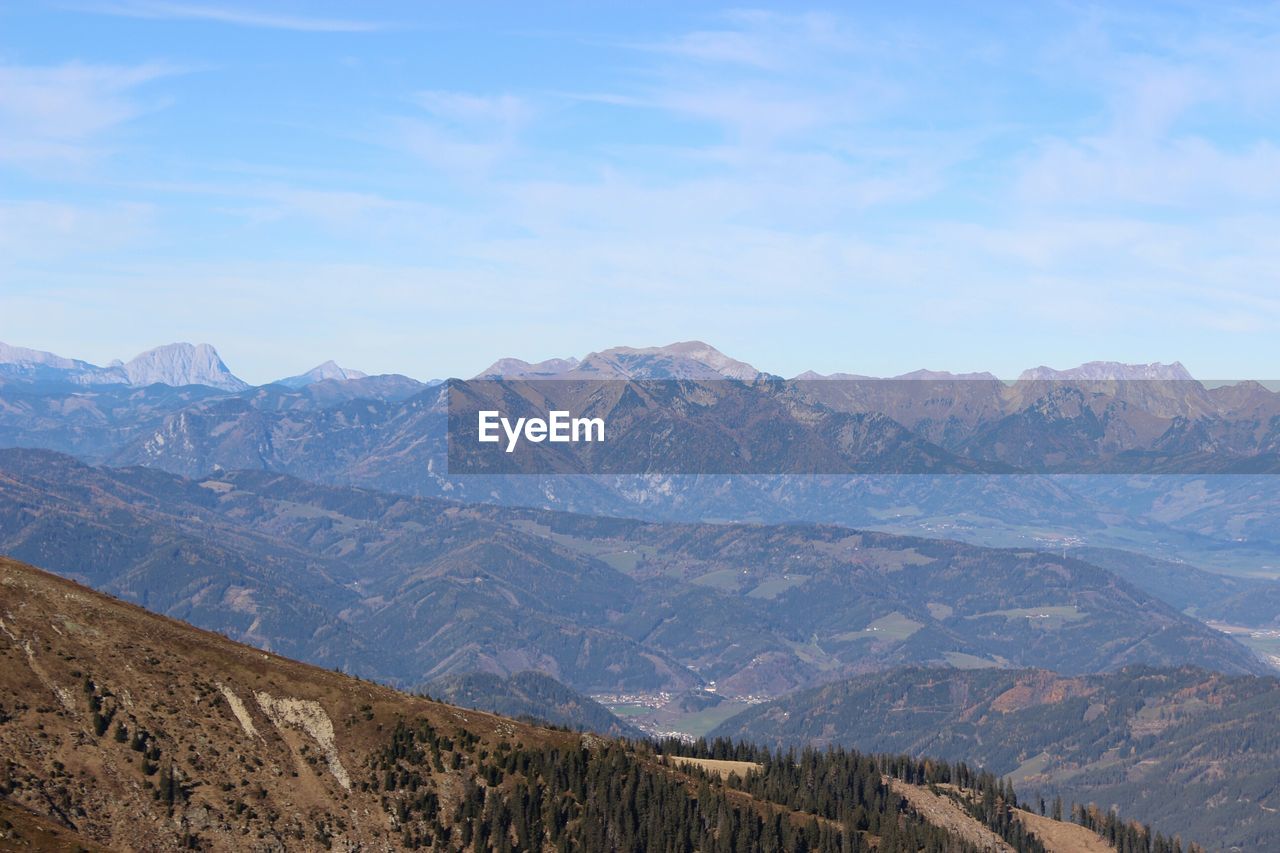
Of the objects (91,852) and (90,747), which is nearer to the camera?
(91,852)

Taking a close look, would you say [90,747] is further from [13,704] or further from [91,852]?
[91,852]

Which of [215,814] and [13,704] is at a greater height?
[13,704]

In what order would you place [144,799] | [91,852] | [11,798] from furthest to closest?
1. [144,799]
2. [11,798]
3. [91,852]

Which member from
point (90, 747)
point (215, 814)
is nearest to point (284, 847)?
point (215, 814)

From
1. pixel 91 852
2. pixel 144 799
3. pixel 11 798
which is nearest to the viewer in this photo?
pixel 91 852

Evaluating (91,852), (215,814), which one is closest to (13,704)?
(215,814)

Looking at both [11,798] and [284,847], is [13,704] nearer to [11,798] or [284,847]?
[11,798]

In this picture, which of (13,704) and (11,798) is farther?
(13,704)

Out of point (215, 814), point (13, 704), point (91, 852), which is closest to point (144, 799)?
point (215, 814)

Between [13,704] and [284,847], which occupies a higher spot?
[13,704]
